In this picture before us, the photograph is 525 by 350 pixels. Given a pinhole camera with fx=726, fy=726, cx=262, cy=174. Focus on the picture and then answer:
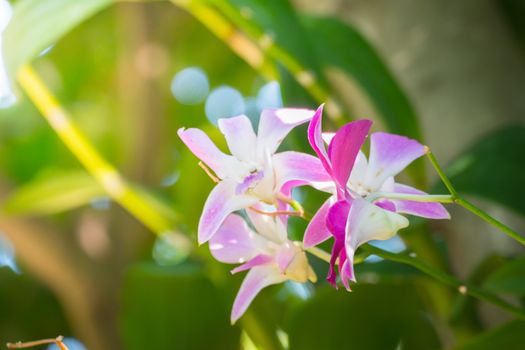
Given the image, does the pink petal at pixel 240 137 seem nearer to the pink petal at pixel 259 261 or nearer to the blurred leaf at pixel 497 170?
the pink petal at pixel 259 261

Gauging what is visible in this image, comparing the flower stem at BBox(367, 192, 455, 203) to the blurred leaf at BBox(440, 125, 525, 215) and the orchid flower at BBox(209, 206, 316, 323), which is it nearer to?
the orchid flower at BBox(209, 206, 316, 323)

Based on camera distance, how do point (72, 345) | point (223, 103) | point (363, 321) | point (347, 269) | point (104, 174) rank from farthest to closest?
point (223, 103) → point (72, 345) → point (104, 174) → point (363, 321) → point (347, 269)

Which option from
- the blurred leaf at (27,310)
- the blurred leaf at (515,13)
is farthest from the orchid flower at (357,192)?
the blurred leaf at (27,310)

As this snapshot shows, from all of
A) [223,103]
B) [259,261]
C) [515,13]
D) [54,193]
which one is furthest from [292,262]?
[223,103]

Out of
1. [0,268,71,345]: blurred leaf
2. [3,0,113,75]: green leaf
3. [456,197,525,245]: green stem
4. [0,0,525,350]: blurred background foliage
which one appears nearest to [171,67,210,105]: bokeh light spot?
[0,0,525,350]: blurred background foliage

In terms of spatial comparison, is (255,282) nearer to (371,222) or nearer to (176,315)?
(371,222)
